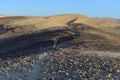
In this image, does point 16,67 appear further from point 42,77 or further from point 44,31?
point 44,31

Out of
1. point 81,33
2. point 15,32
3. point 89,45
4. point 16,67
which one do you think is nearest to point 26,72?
point 16,67

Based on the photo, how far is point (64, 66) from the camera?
22.3 m

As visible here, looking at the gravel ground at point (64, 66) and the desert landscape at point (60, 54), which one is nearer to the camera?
the gravel ground at point (64, 66)

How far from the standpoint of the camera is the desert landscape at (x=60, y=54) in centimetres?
2112

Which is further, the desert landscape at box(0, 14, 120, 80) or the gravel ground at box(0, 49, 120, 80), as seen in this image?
the desert landscape at box(0, 14, 120, 80)

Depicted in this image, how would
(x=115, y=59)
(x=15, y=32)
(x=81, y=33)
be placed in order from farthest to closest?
(x=15, y=32) < (x=81, y=33) < (x=115, y=59)

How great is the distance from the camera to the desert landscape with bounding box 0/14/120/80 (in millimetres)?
21125

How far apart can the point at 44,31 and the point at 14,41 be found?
2.12 m

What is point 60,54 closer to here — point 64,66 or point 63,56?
point 63,56

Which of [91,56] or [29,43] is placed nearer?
[91,56]

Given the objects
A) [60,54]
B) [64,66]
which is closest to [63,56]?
[60,54]

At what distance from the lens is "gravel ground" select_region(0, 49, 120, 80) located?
20594 mm

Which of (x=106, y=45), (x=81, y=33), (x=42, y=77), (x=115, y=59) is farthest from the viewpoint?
(x=81, y=33)

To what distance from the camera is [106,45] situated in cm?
2584
